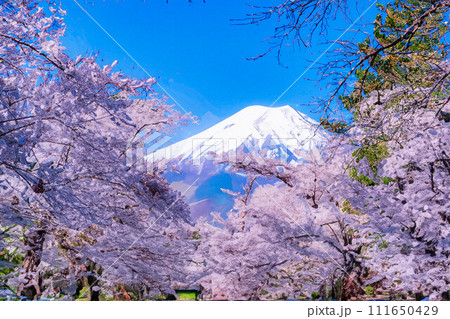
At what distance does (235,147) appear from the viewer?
6.57 metres

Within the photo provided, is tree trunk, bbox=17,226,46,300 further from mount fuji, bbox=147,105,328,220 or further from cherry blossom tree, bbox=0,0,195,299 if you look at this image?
mount fuji, bbox=147,105,328,220

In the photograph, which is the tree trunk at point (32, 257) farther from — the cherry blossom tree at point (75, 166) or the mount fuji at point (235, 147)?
the mount fuji at point (235, 147)

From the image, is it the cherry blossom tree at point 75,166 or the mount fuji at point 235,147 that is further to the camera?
the mount fuji at point 235,147

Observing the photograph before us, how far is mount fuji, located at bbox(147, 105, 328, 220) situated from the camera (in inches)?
215

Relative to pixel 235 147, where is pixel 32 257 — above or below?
below

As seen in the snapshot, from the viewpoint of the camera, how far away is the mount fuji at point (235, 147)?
5.47m

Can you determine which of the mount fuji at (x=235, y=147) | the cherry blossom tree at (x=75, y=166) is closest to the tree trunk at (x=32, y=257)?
the cherry blossom tree at (x=75, y=166)

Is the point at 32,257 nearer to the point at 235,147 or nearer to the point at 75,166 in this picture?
the point at 75,166

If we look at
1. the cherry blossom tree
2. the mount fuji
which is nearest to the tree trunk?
the cherry blossom tree

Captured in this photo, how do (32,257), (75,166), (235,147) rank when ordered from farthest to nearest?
1. (235,147)
2. (32,257)
3. (75,166)

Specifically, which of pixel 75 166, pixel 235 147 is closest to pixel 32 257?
pixel 75 166

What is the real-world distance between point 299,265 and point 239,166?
2.56m

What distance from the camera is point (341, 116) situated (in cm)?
304

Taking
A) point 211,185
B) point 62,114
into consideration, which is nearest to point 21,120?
point 62,114
